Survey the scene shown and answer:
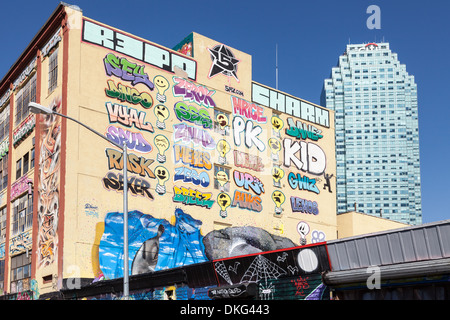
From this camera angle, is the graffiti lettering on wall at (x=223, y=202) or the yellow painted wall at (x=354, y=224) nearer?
the graffiti lettering on wall at (x=223, y=202)

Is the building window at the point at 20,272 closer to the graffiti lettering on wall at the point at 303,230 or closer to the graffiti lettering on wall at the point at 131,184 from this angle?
the graffiti lettering on wall at the point at 131,184

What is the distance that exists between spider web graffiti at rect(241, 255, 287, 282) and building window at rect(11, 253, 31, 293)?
738 inches

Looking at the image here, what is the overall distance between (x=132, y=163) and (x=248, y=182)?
9.67m

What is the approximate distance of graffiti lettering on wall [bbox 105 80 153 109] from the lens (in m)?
39.1

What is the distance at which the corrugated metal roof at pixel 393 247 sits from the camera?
746 inches

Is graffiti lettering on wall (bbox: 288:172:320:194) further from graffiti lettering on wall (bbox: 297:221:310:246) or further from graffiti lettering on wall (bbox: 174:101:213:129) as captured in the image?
graffiti lettering on wall (bbox: 174:101:213:129)

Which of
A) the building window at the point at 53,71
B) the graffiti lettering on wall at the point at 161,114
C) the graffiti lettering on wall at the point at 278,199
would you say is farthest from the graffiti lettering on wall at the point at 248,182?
the building window at the point at 53,71

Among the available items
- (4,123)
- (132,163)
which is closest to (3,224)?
(4,123)

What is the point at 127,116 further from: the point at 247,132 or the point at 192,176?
the point at 247,132

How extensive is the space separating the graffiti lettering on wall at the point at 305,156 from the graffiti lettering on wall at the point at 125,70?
12320 millimetres

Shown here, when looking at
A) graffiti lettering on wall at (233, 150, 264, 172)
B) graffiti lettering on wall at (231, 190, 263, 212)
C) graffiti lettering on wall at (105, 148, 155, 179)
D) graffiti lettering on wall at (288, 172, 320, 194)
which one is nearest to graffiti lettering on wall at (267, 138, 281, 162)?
graffiti lettering on wall at (233, 150, 264, 172)

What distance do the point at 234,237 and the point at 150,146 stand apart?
8.70 metres
